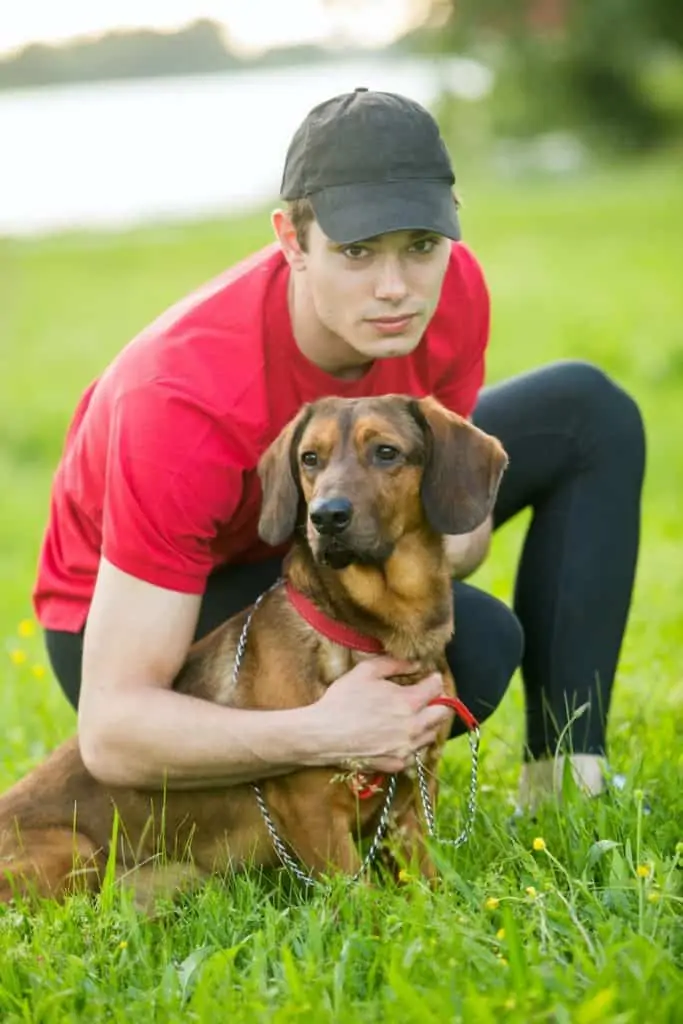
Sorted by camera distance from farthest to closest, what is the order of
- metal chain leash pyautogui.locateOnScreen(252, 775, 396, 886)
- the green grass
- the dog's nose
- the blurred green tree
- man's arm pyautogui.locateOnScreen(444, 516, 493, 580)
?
the blurred green tree → man's arm pyautogui.locateOnScreen(444, 516, 493, 580) → metal chain leash pyautogui.locateOnScreen(252, 775, 396, 886) → the dog's nose → the green grass

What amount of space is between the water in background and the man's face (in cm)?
1711

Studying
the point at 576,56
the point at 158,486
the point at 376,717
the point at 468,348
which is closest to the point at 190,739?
the point at 376,717

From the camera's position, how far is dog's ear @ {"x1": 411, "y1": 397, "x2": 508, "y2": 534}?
10.9ft

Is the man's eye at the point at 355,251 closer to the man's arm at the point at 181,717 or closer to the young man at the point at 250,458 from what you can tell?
the young man at the point at 250,458

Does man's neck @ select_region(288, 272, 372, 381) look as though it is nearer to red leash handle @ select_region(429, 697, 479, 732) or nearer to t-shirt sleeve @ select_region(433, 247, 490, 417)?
t-shirt sleeve @ select_region(433, 247, 490, 417)

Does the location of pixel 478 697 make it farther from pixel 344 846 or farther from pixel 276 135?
pixel 276 135

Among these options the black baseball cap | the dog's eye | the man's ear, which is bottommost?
the dog's eye

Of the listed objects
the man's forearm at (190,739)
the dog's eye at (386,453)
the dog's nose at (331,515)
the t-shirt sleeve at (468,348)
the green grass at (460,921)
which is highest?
the t-shirt sleeve at (468,348)

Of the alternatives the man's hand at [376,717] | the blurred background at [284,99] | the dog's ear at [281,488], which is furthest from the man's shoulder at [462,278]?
the blurred background at [284,99]

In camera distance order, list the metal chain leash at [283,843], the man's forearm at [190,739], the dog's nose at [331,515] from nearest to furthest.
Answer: the dog's nose at [331,515] → the man's forearm at [190,739] → the metal chain leash at [283,843]

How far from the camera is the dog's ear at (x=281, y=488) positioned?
3324mm

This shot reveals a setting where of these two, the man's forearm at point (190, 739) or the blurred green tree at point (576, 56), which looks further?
the blurred green tree at point (576, 56)

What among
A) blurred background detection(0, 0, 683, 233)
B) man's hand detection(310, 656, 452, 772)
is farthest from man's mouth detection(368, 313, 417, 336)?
blurred background detection(0, 0, 683, 233)

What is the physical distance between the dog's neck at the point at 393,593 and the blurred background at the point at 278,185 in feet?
3.17
